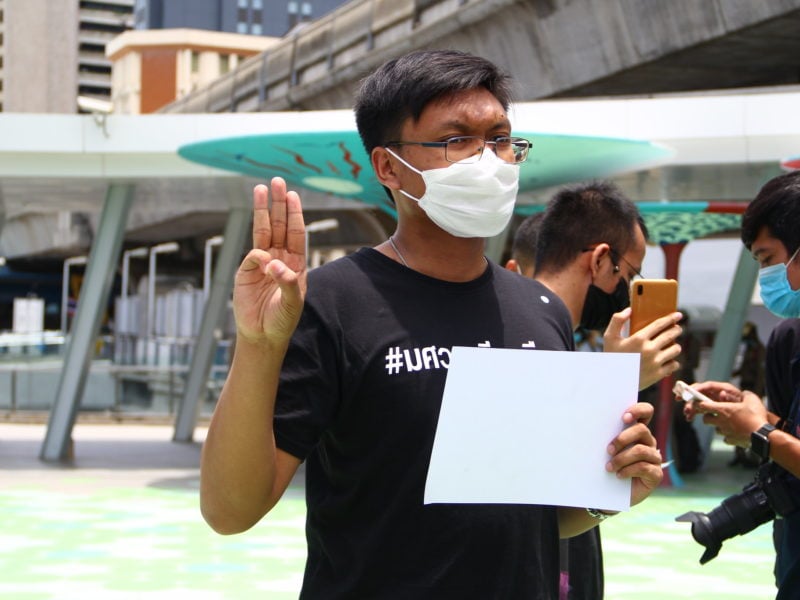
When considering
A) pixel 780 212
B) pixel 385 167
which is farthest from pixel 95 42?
pixel 385 167

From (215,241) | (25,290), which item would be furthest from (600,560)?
(25,290)

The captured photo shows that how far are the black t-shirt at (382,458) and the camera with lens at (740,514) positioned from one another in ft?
4.64

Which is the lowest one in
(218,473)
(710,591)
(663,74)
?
(710,591)

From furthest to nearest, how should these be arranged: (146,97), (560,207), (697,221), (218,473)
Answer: (146,97)
(697,221)
(560,207)
(218,473)

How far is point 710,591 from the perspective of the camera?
8344 millimetres

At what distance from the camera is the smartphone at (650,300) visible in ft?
9.35

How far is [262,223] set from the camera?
2.23 m

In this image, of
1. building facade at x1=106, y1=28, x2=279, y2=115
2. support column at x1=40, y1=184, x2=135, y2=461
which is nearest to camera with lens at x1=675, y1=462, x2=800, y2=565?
support column at x1=40, y1=184, x2=135, y2=461

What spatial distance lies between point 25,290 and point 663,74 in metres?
55.9

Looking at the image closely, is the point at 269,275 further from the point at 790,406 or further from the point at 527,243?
the point at 527,243

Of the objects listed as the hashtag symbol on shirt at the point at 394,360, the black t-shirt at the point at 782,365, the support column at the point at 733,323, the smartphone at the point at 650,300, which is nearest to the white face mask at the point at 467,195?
the hashtag symbol on shirt at the point at 394,360

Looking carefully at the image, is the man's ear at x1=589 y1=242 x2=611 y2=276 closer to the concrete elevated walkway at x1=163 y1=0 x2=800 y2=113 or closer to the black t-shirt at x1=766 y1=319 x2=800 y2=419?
the black t-shirt at x1=766 y1=319 x2=800 y2=419

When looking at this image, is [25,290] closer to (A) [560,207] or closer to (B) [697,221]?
(B) [697,221]

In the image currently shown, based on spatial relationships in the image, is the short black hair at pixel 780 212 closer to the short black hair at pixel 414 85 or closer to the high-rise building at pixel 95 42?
the short black hair at pixel 414 85
